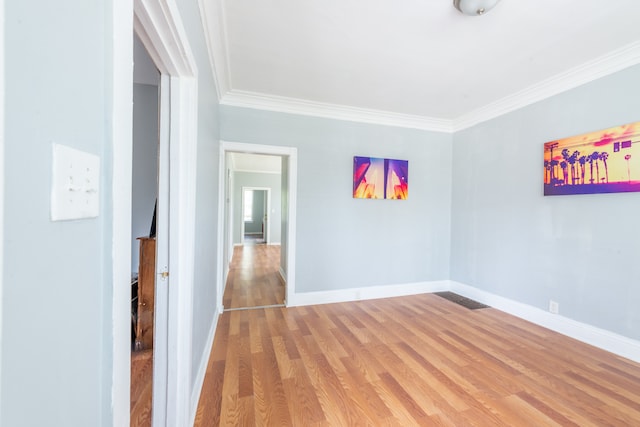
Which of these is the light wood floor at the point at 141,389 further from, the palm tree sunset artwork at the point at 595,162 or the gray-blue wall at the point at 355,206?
the palm tree sunset artwork at the point at 595,162

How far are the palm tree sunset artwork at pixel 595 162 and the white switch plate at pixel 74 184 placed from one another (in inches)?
135

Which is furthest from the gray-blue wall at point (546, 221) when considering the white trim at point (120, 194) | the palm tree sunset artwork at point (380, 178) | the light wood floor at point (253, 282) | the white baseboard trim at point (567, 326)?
the white trim at point (120, 194)

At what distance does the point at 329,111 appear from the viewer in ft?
11.1

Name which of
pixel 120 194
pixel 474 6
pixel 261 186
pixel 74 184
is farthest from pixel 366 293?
pixel 261 186

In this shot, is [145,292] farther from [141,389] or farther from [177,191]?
[177,191]

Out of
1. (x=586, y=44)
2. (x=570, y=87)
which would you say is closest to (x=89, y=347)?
(x=586, y=44)

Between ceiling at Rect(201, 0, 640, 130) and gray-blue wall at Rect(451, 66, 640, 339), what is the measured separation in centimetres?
26

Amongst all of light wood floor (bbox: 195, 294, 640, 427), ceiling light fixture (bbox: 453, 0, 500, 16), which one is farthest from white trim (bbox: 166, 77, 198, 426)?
ceiling light fixture (bbox: 453, 0, 500, 16)

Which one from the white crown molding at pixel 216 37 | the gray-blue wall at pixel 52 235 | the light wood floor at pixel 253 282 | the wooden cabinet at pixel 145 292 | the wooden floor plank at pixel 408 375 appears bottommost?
the wooden floor plank at pixel 408 375

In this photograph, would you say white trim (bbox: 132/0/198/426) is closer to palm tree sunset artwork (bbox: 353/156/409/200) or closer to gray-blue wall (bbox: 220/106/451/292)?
gray-blue wall (bbox: 220/106/451/292)

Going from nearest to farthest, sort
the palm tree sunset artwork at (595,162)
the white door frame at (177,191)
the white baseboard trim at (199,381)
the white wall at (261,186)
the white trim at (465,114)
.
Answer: the white door frame at (177,191) → the white baseboard trim at (199,381) → the palm tree sunset artwork at (595,162) → the white trim at (465,114) → the white wall at (261,186)

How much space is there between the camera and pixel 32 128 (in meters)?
0.39

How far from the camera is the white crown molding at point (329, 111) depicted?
10.2 ft

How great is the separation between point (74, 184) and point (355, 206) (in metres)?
3.20
